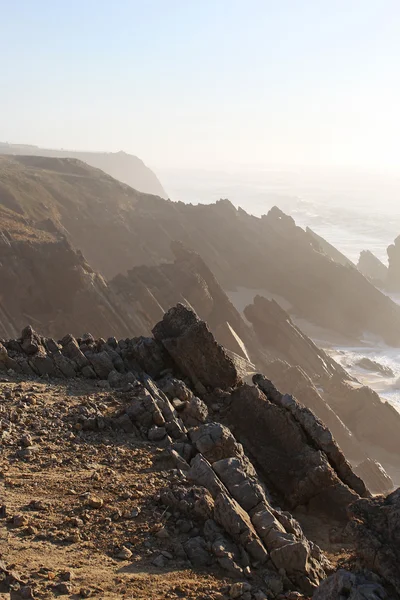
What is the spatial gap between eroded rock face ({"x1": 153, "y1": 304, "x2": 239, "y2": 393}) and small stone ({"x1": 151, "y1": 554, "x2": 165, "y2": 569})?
873 cm

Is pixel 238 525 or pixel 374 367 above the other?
pixel 238 525

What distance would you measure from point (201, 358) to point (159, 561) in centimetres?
940

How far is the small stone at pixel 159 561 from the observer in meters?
9.14

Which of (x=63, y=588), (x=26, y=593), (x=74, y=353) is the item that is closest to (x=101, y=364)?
(x=74, y=353)

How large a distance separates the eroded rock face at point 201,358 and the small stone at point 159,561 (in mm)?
→ 8729

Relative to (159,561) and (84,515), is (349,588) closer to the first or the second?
(159,561)

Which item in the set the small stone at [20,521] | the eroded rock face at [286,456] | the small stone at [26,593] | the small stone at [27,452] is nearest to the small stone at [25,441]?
the small stone at [27,452]

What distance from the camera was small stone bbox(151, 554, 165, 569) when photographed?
914 centimetres

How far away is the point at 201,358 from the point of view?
60.0 ft

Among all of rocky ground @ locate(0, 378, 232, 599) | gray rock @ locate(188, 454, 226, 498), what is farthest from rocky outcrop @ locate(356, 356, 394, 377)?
gray rock @ locate(188, 454, 226, 498)

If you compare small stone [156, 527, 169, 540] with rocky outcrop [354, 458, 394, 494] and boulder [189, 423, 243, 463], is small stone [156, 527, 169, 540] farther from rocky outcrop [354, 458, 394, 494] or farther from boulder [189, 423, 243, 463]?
rocky outcrop [354, 458, 394, 494]

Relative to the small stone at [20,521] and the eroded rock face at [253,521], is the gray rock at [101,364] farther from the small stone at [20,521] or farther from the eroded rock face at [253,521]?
the small stone at [20,521]

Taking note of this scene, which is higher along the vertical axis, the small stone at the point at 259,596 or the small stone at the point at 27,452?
the small stone at the point at 27,452

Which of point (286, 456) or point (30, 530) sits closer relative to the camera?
point (30, 530)
